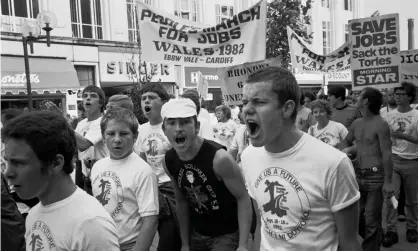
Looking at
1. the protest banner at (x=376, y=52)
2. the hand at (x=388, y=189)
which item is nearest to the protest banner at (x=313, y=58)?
the protest banner at (x=376, y=52)

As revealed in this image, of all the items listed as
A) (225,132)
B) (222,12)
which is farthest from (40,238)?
(222,12)

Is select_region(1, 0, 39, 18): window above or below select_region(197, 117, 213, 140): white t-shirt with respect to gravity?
above

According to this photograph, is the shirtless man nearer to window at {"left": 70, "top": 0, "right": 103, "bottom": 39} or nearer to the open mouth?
the open mouth

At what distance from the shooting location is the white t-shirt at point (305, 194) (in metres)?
2.16

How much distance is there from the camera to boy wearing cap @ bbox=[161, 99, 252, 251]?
9.80ft

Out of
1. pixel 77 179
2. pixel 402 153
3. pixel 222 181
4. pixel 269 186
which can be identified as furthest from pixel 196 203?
pixel 402 153

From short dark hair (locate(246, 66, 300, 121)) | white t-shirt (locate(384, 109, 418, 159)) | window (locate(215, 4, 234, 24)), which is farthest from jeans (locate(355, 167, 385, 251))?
window (locate(215, 4, 234, 24))

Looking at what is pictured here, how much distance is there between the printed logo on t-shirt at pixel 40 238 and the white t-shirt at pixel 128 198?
3.24 feet

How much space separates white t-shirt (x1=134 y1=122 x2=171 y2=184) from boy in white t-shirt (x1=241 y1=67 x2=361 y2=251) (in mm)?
1994

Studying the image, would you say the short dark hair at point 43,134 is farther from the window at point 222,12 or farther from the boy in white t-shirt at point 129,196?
the window at point 222,12

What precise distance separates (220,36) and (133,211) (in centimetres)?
455

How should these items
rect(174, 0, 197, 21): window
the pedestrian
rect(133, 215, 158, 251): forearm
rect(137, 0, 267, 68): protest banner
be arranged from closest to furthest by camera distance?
rect(133, 215, 158, 251): forearm, the pedestrian, rect(137, 0, 267, 68): protest banner, rect(174, 0, 197, 21): window

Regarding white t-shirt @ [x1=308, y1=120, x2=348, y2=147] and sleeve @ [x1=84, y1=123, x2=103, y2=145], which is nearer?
sleeve @ [x1=84, y1=123, x2=103, y2=145]

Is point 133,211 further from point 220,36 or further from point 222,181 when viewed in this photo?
point 220,36
